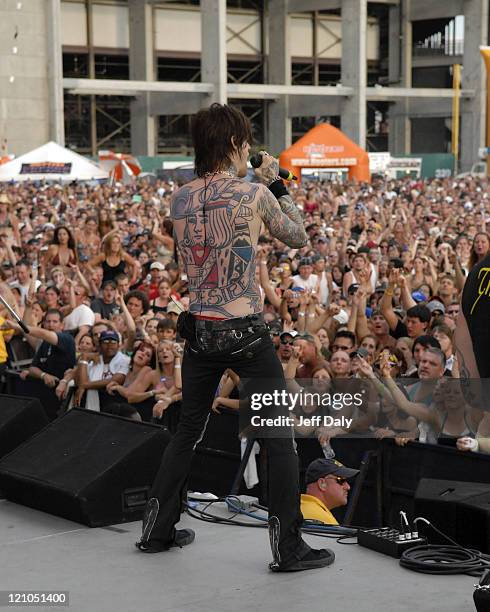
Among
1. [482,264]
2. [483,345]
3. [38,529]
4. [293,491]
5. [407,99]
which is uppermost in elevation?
[407,99]

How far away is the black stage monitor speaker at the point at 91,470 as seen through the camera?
470cm

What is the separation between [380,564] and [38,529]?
154 centimetres

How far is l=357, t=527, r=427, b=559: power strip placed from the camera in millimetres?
4223

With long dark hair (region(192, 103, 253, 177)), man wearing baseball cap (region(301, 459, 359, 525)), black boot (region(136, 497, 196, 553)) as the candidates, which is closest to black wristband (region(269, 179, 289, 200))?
long dark hair (region(192, 103, 253, 177))

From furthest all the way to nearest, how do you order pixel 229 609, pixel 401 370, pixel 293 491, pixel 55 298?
pixel 55 298 < pixel 401 370 < pixel 293 491 < pixel 229 609

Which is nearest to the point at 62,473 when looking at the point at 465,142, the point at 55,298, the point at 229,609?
the point at 229,609

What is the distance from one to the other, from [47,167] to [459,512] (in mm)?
24394

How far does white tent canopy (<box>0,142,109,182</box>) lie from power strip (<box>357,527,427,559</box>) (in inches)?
943

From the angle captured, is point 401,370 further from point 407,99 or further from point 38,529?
point 407,99

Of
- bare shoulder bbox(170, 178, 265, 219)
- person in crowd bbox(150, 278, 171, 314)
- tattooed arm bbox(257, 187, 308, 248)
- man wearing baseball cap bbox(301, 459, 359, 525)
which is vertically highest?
bare shoulder bbox(170, 178, 265, 219)

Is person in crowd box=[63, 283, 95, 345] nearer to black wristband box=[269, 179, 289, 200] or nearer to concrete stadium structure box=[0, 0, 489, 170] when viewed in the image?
black wristband box=[269, 179, 289, 200]

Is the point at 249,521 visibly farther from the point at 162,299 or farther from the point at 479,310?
the point at 162,299

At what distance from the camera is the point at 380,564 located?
4176 millimetres

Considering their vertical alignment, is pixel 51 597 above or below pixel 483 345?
below
